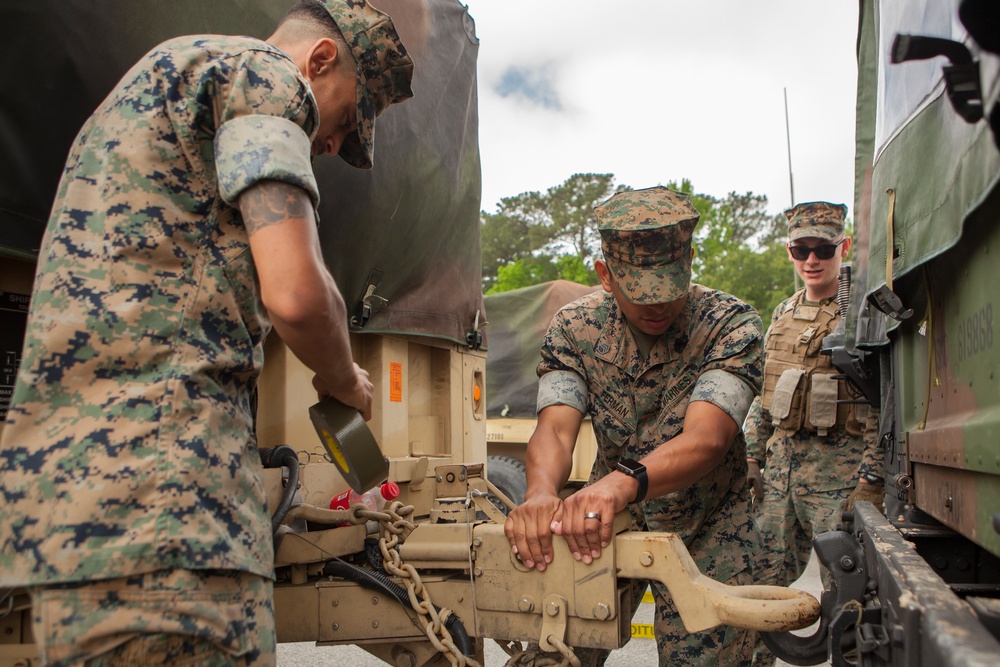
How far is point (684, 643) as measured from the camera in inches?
98.3

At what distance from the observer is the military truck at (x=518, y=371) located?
762 centimetres

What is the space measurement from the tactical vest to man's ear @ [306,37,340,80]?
3.45m

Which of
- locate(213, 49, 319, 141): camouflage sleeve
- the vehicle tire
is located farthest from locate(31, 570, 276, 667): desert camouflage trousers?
the vehicle tire

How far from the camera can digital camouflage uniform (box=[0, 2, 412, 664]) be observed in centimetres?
138

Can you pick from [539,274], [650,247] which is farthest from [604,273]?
[539,274]

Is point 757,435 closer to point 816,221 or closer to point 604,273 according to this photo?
point 816,221

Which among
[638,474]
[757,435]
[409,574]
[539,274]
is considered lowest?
[409,574]

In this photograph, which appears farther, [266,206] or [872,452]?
[872,452]

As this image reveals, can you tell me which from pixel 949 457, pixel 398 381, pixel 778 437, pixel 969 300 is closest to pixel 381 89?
pixel 969 300

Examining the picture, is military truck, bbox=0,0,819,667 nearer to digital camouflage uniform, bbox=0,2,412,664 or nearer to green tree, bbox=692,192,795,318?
digital camouflage uniform, bbox=0,2,412,664

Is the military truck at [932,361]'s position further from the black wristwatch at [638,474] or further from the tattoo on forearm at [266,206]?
the tattoo on forearm at [266,206]

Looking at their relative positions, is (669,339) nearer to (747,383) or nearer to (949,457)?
(747,383)

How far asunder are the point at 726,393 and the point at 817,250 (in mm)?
2697

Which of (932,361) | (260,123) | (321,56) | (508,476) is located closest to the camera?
(260,123)
